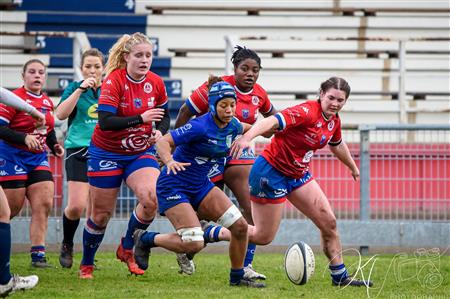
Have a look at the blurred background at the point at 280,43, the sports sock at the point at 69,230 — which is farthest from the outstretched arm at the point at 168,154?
the blurred background at the point at 280,43

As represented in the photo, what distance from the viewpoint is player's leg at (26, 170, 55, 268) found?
36.6 ft

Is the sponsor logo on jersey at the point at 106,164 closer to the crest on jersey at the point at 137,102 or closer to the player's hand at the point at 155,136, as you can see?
the player's hand at the point at 155,136

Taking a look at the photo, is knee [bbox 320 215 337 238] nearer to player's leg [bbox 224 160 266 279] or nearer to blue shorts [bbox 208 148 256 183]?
player's leg [bbox 224 160 266 279]

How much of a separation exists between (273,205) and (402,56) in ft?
27.5

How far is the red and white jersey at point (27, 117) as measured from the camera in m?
10.7

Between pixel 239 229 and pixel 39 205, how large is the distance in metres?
2.92

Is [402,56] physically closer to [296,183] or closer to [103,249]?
[103,249]

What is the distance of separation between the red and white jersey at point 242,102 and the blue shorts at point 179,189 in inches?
47.3

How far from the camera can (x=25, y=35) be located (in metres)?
17.8

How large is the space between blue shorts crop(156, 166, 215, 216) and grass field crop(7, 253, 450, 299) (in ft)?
2.50

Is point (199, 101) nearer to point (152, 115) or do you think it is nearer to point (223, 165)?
point (223, 165)

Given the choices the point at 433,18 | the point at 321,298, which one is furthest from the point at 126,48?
the point at 433,18

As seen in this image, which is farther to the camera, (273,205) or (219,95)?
(273,205)

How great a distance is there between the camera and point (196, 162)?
916 cm
